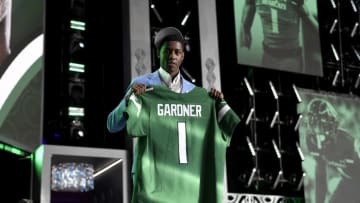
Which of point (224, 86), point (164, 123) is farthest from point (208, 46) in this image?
point (164, 123)

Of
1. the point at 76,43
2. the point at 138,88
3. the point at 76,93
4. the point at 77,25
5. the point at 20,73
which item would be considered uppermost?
the point at 77,25

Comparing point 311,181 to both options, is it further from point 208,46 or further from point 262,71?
point 208,46

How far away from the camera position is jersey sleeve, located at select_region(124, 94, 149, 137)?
2.34m

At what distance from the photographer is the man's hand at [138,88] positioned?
2.35 m

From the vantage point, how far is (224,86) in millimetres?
4754

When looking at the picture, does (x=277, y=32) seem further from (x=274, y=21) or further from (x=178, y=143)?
(x=178, y=143)

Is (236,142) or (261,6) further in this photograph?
(261,6)

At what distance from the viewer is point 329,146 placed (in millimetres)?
4965

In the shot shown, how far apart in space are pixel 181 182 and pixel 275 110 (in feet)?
8.76

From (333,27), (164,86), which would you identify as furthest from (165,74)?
(333,27)

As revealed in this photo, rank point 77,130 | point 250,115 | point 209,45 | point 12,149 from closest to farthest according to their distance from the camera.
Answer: point 12,149 → point 77,130 → point 209,45 → point 250,115

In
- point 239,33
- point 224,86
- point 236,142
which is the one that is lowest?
point 236,142

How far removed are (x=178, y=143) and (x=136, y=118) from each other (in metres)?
0.20

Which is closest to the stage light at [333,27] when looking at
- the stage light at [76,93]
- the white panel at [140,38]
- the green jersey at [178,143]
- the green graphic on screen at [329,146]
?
the green graphic on screen at [329,146]
